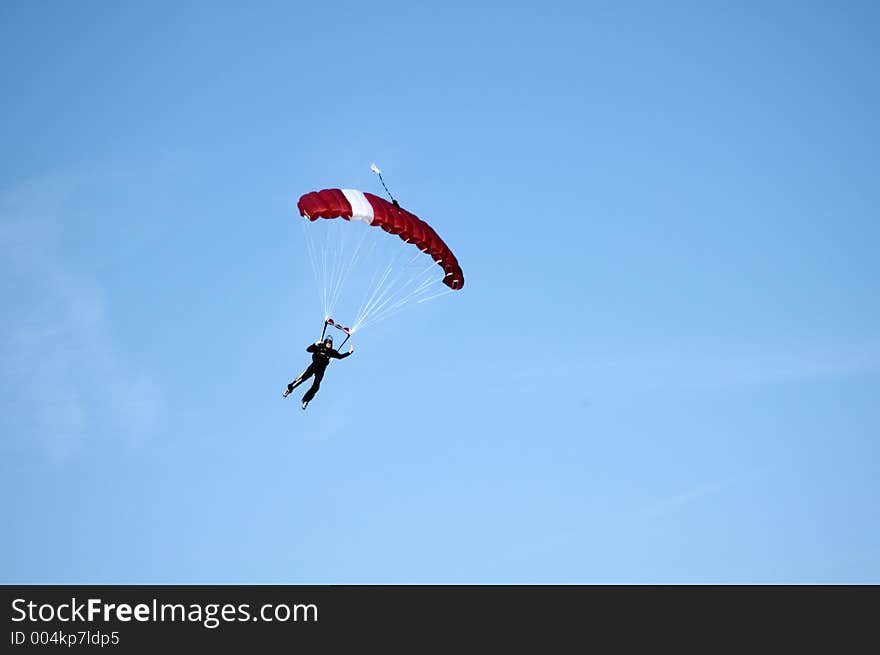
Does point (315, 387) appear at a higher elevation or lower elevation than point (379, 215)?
lower

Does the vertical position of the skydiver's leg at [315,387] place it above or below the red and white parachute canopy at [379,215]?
below

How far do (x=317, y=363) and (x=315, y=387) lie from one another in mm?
625

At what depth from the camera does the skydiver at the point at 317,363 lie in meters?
44.9

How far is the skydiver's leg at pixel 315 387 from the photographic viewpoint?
148 feet

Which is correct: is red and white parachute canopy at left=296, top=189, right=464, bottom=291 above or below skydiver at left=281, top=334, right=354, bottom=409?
above

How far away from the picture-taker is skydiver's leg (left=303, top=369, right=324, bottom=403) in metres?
45.1

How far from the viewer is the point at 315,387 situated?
45.2 m

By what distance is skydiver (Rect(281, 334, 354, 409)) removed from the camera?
44.9 m

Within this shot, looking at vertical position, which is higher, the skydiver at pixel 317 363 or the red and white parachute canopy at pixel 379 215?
the red and white parachute canopy at pixel 379 215

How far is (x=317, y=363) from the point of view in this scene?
148 feet
